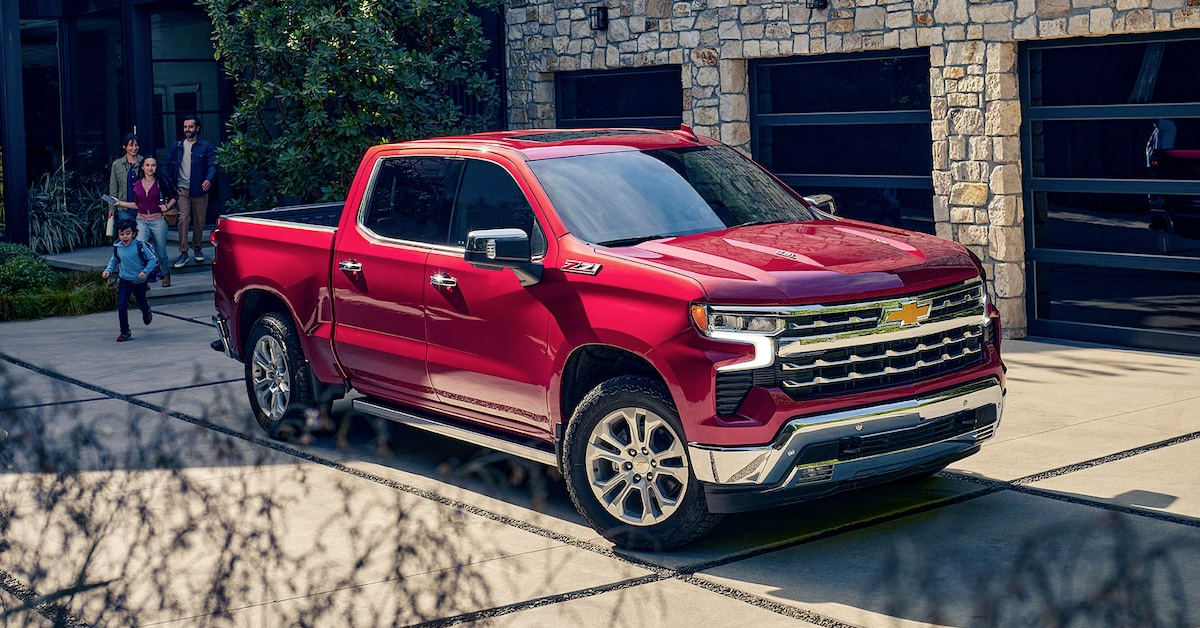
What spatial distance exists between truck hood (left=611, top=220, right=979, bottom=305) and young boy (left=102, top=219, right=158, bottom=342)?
823cm

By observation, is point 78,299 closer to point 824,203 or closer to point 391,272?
point 391,272

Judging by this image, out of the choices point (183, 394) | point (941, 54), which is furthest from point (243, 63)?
point (941, 54)

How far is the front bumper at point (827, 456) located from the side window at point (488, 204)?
1.83m

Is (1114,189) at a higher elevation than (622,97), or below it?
below

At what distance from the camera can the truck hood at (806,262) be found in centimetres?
632

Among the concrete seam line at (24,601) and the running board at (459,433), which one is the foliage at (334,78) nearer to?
the running board at (459,433)

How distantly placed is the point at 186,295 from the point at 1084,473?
11895mm

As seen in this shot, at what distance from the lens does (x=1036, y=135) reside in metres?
12.9

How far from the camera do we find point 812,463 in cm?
625

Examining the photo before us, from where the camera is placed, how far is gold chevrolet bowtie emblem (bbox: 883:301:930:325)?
21.6 feet

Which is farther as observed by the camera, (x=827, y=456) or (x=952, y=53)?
(x=952, y=53)

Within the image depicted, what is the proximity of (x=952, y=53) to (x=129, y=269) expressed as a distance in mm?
7909

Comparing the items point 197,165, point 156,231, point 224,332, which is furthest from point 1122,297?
point 197,165

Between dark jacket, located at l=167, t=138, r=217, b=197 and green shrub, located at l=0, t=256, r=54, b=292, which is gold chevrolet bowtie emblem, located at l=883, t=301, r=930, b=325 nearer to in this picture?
green shrub, located at l=0, t=256, r=54, b=292
